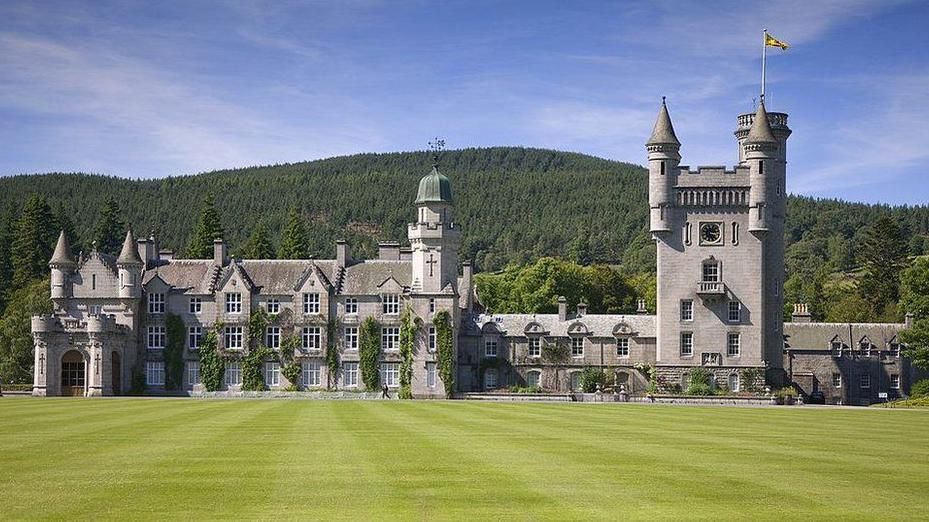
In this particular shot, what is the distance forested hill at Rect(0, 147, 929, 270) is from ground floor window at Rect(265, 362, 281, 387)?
79.6 metres

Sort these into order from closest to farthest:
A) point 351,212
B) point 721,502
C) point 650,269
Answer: point 721,502
point 650,269
point 351,212

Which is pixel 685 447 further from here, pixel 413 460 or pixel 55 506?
pixel 55 506

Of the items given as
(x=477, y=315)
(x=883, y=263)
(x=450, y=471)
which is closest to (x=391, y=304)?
(x=477, y=315)

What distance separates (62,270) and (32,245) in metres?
20.6

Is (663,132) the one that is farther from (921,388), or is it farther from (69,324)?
(69,324)

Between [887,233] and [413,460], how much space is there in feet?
269

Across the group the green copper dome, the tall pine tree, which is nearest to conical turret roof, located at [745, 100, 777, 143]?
the green copper dome

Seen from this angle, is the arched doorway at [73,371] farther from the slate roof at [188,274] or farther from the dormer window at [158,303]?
the slate roof at [188,274]

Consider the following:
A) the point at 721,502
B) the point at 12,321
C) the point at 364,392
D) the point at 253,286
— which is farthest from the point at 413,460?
the point at 12,321

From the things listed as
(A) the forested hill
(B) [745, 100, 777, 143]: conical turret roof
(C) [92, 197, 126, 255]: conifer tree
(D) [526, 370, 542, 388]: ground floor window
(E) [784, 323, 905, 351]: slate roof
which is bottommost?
(D) [526, 370, 542, 388]: ground floor window

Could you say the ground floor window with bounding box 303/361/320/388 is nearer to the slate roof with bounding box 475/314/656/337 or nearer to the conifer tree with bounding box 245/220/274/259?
the slate roof with bounding box 475/314/656/337

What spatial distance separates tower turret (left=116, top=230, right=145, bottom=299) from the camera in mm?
71375

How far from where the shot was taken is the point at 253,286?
73.0 metres

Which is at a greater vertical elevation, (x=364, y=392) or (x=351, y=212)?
(x=351, y=212)
